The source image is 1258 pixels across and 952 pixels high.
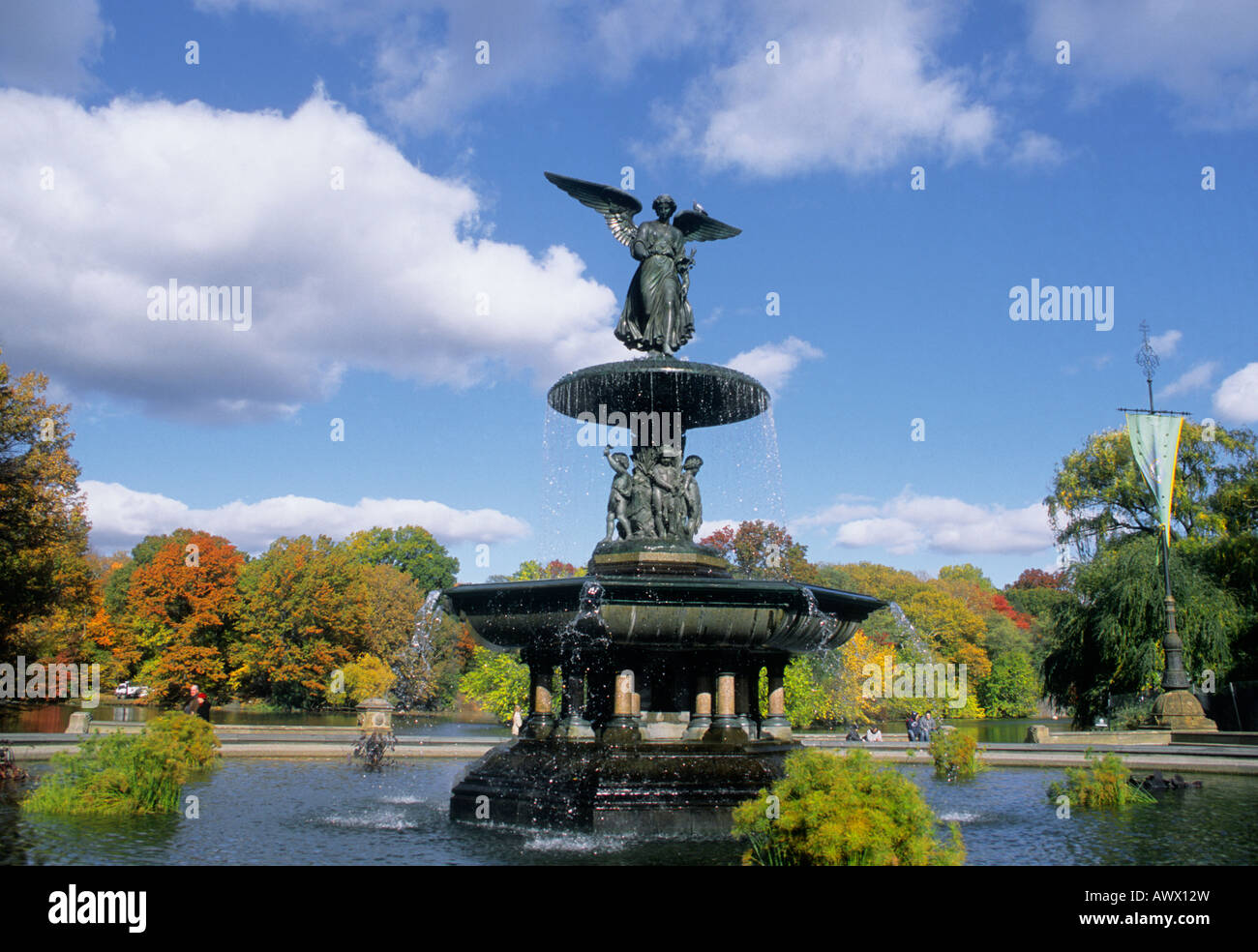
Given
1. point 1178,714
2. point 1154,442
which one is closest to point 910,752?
point 1178,714

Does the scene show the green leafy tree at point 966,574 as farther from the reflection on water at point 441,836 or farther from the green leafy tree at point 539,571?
the reflection on water at point 441,836

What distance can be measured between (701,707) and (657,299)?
17.9 feet

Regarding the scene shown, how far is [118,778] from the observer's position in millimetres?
9406

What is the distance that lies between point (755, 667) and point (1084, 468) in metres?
35.7


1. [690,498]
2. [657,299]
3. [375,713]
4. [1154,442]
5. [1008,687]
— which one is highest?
[657,299]

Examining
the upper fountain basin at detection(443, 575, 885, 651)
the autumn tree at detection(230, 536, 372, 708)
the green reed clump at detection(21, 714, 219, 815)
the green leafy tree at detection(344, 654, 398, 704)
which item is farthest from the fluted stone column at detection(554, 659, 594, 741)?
the autumn tree at detection(230, 536, 372, 708)

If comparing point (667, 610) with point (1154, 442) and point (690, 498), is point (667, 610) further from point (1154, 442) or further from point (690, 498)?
point (1154, 442)

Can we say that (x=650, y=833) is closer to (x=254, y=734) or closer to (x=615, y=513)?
(x=615, y=513)

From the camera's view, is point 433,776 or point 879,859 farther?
point 433,776

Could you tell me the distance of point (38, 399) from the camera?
27.9 m

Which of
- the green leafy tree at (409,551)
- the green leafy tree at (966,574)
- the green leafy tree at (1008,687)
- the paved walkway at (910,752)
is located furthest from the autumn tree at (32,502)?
the green leafy tree at (966,574)
